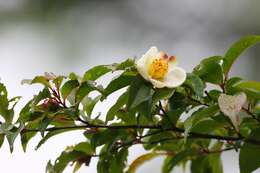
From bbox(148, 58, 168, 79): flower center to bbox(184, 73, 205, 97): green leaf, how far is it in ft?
0.12

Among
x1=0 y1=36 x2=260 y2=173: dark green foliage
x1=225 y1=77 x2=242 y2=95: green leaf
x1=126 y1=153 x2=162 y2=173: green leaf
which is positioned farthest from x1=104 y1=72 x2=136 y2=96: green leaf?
x1=126 y1=153 x2=162 y2=173: green leaf

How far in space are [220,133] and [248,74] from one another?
135 cm

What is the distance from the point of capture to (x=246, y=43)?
2.29 ft

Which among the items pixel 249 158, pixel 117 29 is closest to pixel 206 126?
pixel 249 158

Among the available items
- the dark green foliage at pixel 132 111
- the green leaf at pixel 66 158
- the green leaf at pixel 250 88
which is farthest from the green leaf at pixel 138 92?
the green leaf at pixel 66 158

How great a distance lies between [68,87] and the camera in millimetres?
707

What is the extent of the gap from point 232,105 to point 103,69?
0.15 metres

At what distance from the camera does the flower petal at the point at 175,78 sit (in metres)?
0.64

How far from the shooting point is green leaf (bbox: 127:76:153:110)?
62cm

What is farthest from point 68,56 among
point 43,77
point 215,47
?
point 43,77

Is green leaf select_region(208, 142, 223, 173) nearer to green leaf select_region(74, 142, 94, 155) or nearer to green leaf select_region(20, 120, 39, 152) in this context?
green leaf select_region(74, 142, 94, 155)

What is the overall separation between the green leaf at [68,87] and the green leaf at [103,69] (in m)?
0.02

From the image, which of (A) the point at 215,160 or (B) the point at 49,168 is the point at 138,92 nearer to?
(B) the point at 49,168

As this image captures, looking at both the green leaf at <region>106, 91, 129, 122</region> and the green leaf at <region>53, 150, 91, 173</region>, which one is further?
the green leaf at <region>53, 150, 91, 173</region>
